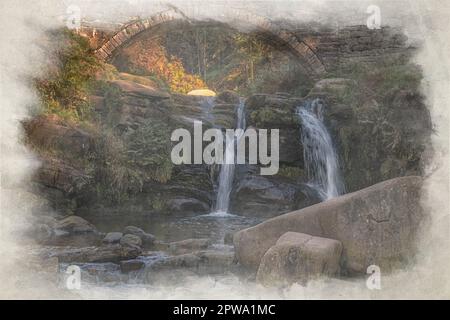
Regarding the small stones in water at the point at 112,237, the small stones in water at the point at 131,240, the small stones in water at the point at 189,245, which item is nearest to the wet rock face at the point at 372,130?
the small stones in water at the point at 189,245

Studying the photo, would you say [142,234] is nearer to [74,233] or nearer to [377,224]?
[74,233]

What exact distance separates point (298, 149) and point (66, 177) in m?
4.65

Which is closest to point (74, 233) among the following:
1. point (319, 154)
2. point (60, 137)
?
point (60, 137)

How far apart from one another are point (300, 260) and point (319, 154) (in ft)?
16.3

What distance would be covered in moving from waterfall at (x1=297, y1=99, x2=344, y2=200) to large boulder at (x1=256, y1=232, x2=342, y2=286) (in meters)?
4.16

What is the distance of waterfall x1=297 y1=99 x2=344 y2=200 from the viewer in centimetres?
884

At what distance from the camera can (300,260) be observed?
14.7 feet

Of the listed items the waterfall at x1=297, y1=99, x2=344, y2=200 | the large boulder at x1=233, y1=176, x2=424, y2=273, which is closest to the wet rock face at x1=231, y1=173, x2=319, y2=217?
the waterfall at x1=297, y1=99, x2=344, y2=200

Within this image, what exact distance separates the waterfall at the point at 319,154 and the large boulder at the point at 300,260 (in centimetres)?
416

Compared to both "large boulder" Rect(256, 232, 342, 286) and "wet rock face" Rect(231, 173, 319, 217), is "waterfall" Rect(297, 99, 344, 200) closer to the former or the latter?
"wet rock face" Rect(231, 173, 319, 217)

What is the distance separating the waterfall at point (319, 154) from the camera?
348 inches

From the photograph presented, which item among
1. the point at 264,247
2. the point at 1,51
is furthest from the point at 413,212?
the point at 1,51

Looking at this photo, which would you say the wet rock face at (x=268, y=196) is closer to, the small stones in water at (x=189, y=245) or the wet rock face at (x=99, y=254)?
the small stones in water at (x=189, y=245)

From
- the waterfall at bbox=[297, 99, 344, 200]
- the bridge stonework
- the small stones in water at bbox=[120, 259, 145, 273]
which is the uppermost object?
the bridge stonework
